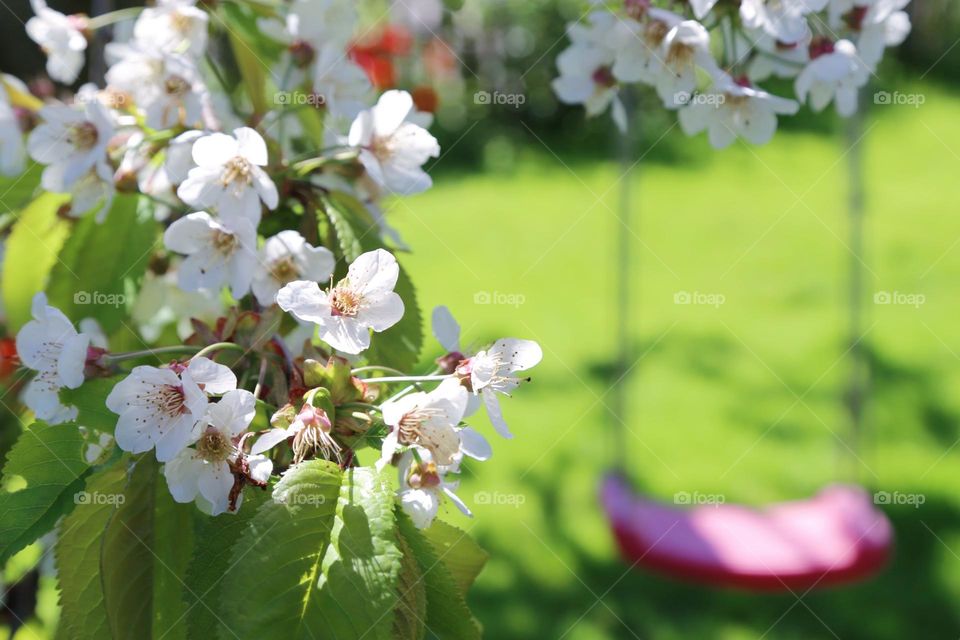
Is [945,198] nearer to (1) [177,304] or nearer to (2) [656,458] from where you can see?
(2) [656,458]

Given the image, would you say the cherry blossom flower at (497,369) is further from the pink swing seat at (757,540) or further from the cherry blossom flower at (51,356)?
the pink swing seat at (757,540)

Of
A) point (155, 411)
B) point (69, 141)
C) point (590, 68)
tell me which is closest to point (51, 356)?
point (155, 411)

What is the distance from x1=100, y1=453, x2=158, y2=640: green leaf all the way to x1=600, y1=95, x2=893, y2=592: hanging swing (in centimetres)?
185

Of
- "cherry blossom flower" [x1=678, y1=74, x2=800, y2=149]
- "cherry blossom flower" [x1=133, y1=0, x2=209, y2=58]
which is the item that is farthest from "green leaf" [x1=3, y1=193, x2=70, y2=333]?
"cherry blossom flower" [x1=678, y1=74, x2=800, y2=149]

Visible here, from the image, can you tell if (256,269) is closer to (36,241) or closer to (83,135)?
(83,135)

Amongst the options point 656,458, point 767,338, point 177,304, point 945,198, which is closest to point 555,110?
point 945,198

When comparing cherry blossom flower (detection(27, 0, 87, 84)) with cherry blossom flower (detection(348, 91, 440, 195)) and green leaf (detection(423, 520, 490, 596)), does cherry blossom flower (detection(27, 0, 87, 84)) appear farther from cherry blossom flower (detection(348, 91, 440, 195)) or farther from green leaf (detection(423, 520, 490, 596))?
green leaf (detection(423, 520, 490, 596))

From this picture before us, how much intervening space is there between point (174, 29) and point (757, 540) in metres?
2.19

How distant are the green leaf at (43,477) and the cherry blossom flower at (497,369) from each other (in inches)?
14.1

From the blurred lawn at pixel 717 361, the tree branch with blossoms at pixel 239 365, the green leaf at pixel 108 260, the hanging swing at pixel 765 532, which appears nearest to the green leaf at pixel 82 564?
the tree branch with blossoms at pixel 239 365

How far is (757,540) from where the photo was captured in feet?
9.16

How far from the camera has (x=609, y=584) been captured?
301cm

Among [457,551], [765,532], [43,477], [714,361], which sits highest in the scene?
[43,477]

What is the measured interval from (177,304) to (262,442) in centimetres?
60
